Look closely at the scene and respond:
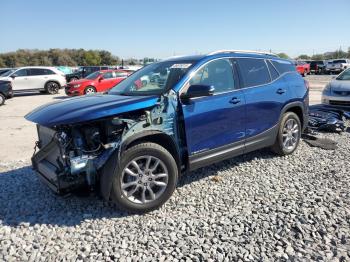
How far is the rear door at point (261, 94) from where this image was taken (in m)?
4.72

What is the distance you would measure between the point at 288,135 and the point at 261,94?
121 centimetres

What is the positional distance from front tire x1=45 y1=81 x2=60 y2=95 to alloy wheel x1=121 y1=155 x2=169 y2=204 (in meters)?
17.8

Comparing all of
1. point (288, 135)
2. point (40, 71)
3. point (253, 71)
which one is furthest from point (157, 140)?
point (40, 71)

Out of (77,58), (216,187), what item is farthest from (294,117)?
(77,58)

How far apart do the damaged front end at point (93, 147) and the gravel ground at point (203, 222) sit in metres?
0.45

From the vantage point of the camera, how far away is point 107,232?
335 centimetres

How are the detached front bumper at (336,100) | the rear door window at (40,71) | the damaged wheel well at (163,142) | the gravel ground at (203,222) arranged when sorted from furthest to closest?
the rear door window at (40,71)
the detached front bumper at (336,100)
the damaged wheel well at (163,142)
the gravel ground at (203,222)

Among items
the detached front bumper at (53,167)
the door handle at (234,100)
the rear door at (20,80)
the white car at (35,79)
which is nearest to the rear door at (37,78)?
the white car at (35,79)

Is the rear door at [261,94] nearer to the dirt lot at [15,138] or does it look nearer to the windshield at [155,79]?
the windshield at [155,79]

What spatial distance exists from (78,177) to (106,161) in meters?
0.35

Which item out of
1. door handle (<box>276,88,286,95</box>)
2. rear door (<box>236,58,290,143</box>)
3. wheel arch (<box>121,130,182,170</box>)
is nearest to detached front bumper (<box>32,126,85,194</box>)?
wheel arch (<box>121,130,182,170</box>)

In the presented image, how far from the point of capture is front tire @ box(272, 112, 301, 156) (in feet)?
17.8

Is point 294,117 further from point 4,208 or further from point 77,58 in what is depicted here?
point 77,58

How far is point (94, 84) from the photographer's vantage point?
17000mm
